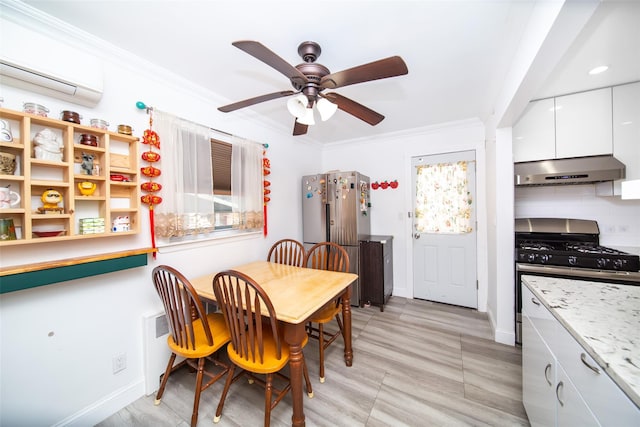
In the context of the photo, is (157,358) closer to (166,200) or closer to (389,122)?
(166,200)

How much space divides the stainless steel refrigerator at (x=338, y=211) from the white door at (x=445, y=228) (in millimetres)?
797

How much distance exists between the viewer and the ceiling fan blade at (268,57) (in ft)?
3.24

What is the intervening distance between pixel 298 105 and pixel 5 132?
1.47m

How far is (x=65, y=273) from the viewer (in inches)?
50.4

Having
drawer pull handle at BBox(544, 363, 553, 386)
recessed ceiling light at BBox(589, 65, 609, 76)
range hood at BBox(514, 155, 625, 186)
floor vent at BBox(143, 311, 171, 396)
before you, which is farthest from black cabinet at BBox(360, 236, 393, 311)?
recessed ceiling light at BBox(589, 65, 609, 76)

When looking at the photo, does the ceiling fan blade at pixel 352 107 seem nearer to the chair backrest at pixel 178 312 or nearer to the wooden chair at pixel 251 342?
the wooden chair at pixel 251 342

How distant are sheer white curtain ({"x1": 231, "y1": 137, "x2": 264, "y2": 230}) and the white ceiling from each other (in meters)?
0.60

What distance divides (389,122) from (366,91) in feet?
3.05

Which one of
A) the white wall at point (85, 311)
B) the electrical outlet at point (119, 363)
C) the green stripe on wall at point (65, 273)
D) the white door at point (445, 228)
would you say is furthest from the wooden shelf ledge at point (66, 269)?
the white door at point (445, 228)

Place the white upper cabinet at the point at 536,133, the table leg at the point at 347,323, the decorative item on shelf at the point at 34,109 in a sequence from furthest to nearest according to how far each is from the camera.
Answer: the white upper cabinet at the point at 536,133 < the table leg at the point at 347,323 < the decorative item on shelf at the point at 34,109

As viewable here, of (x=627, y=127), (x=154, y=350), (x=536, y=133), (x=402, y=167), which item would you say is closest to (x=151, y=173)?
(x=154, y=350)

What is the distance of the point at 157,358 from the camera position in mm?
1712

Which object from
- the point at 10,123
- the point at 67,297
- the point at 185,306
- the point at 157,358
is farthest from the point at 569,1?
the point at 157,358

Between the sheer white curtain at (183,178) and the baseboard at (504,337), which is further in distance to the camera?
the baseboard at (504,337)
